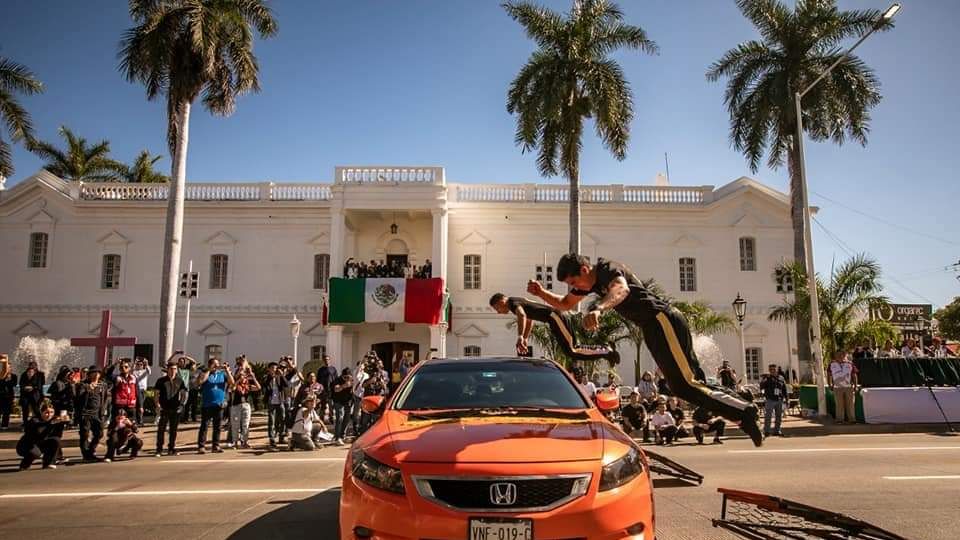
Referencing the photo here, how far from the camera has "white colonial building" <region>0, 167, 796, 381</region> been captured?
97.3ft

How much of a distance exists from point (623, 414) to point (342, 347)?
1615 centimetres

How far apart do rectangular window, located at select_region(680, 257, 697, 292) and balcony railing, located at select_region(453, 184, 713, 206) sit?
2729 millimetres

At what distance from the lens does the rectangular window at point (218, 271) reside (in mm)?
30281

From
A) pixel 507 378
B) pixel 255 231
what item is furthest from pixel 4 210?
pixel 507 378

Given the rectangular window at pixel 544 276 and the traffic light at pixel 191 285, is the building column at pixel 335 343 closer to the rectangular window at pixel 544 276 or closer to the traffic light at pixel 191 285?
the traffic light at pixel 191 285

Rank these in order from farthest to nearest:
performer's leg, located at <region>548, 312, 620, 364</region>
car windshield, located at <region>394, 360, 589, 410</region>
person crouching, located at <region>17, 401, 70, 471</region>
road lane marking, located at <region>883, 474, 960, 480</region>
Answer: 1. person crouching, located at <region>17, 401, 70, 471</region>
2. road lane marking, located at <region>883, 474, 960, 480</region>
3. performer's leg, located at <region>548, 312, 620, 364</region>
4. car windshield, located at <region>394, 360, 589, 410</region>

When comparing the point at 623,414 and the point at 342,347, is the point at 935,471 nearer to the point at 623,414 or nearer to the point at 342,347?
the point at 623,414

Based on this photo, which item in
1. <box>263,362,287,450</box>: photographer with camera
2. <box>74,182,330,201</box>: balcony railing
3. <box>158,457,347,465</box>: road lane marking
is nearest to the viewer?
<box>158,457,347,465</box>: road lane marking

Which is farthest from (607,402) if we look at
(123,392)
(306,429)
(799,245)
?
(799,245)

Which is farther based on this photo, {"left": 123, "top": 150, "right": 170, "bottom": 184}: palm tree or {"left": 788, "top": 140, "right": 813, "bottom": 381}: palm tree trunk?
{"left": 123, "top": 150, "right": 170, "bottom": 184}: palm tree

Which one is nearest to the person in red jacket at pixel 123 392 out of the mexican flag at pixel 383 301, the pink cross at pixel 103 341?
the pink cross at pixel 103 341

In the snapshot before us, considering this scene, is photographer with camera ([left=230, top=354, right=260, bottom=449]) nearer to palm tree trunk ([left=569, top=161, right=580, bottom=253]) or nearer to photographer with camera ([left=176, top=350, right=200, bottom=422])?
photographer with camera ([left=176, top=350, right=200, bottom=422])

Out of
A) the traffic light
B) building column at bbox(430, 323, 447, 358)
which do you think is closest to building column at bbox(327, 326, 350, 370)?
building column at bbox(430, 323, 447, 358)

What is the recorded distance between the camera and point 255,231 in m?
30.5
